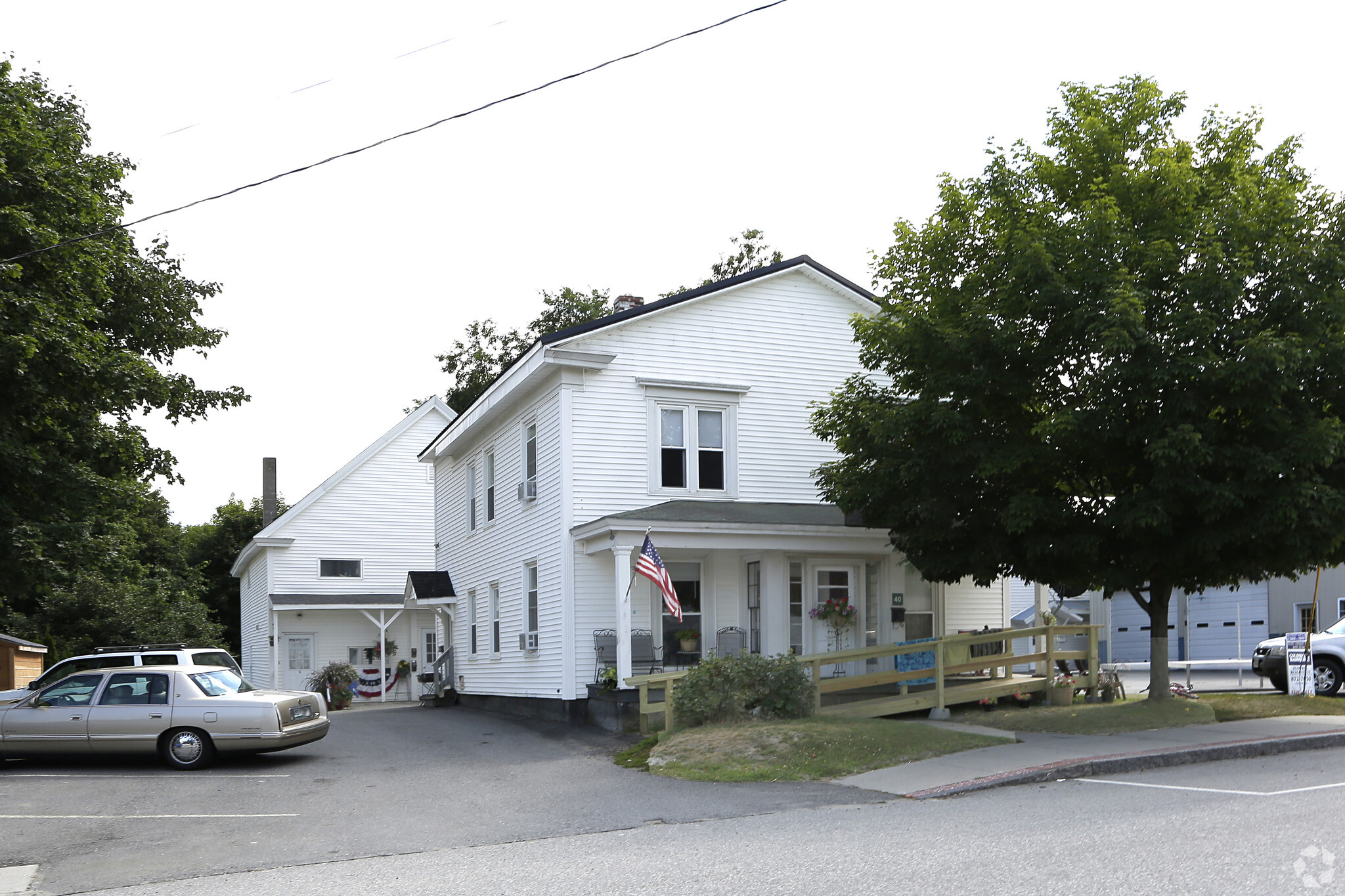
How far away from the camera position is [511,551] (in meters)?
24.1

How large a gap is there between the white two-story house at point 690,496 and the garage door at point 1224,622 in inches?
552

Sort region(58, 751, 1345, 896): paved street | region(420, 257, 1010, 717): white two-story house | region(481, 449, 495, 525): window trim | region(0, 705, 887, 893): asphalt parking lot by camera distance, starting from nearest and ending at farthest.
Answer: region(58, 751, 1345, 896): paved street, region(0, 705, 887, 893): asphalt parking lot, region(420, 257, 1010, 717): white two-story house, region(481, 449, 495, 525): window trim

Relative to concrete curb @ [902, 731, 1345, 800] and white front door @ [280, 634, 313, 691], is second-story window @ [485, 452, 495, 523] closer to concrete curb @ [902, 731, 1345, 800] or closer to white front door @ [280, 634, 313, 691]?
white front door @ [280, 634, 313, 691]

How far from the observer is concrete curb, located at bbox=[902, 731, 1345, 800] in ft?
38.1

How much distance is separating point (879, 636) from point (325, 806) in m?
12.6

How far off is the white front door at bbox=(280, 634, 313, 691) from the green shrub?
2377 cm

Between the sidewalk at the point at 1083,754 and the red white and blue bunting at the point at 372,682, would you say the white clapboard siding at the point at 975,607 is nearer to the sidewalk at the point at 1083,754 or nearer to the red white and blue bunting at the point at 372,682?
the sidewalk at the point at 1083,754

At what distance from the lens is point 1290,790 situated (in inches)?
418

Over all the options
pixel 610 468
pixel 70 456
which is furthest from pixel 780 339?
pixel 70 456

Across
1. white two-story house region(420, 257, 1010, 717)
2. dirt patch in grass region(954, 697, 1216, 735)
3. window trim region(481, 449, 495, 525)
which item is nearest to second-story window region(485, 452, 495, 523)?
window trim region(481, 449, 495, 525)

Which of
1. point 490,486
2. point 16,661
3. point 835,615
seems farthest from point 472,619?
point 16,661

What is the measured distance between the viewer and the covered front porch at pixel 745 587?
62.8ft

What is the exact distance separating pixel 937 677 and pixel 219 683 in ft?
34.2

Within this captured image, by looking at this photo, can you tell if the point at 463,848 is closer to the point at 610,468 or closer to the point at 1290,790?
the point at 1290,790
